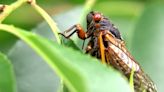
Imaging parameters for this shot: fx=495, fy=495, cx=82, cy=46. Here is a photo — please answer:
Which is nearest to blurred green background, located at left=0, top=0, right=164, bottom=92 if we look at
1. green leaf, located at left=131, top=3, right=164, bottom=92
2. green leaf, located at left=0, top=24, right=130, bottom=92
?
green leaf, located at left=131, top=3, right=164, bottom=92

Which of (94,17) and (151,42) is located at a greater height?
(94,17)

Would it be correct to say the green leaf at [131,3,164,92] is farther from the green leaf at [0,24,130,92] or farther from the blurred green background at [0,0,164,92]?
the green leaf at [0,24,130,92]

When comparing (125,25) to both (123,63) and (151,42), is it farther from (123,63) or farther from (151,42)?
(123,63)

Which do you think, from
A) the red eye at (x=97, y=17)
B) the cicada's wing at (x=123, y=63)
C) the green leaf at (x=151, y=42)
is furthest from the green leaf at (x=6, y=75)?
the green leaf at (x=151, y=42)

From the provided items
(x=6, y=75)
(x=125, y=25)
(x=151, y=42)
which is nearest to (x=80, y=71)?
(x=6, y=75)

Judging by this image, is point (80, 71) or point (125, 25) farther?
point (125, 25)

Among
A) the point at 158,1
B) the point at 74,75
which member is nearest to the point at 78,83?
the point at 74,75
